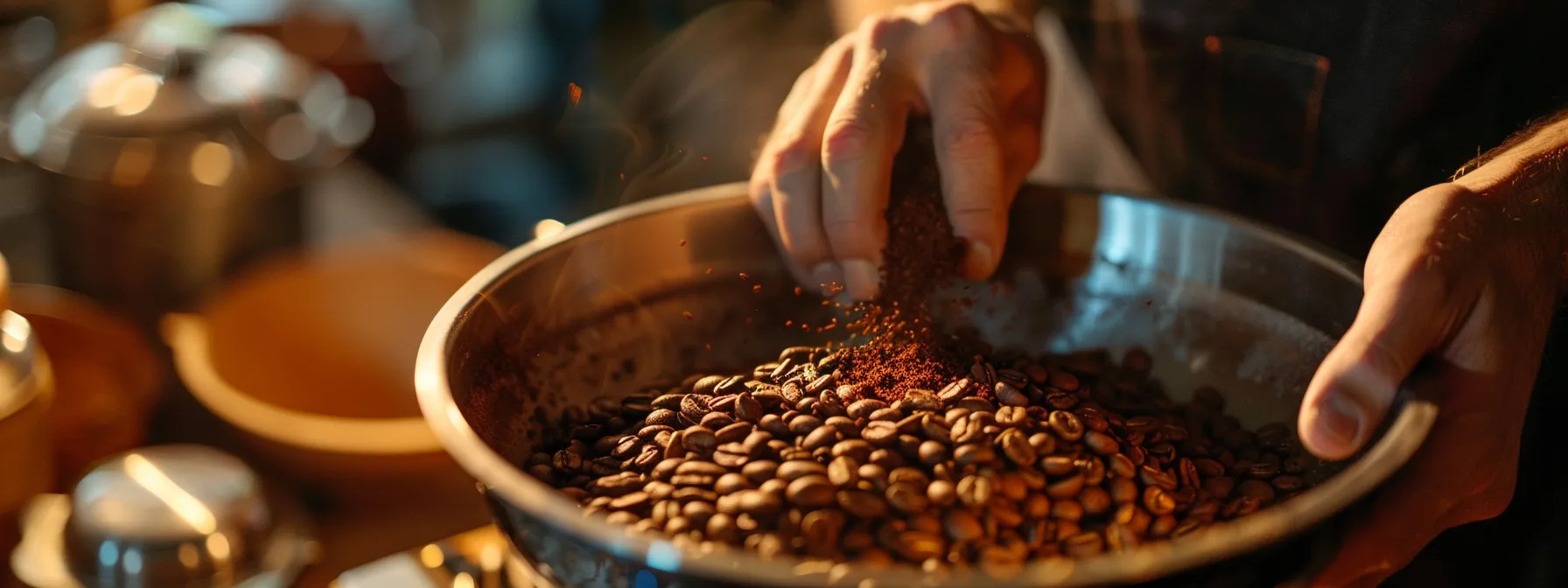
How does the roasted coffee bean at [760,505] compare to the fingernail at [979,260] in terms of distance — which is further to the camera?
the fingernail at [979,260]

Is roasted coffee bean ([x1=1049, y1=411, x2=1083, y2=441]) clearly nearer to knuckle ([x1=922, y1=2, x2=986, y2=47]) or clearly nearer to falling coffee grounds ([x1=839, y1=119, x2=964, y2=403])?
falling coffee grounds ([x1=839, y1=119, x2=964, y2=403])

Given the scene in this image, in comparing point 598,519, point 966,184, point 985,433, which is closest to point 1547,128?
point 966,184

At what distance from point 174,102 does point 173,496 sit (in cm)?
90

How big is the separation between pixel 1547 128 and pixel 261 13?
2.49 meters

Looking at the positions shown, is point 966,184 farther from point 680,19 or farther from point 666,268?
point 680,19

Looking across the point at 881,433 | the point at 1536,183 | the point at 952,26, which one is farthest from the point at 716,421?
the point at 1536,183

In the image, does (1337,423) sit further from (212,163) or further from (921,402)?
(212,163)

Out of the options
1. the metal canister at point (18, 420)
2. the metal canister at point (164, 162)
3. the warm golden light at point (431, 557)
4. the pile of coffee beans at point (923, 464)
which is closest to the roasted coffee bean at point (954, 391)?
the pile of coffee beans at point (923, 464)

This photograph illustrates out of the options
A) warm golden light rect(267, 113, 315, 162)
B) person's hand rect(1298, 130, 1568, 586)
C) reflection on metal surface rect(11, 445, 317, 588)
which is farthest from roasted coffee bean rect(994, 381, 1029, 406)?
warm golden light rect(267, 113, 315, 162)

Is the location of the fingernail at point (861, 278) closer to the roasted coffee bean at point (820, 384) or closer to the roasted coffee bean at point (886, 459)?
the roasted coffee bean at point (820, 384)

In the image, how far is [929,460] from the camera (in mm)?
750

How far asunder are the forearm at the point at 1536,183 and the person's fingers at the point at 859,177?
0.44m

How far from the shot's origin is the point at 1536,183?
905 millimetres

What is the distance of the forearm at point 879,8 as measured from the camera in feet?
4.28
